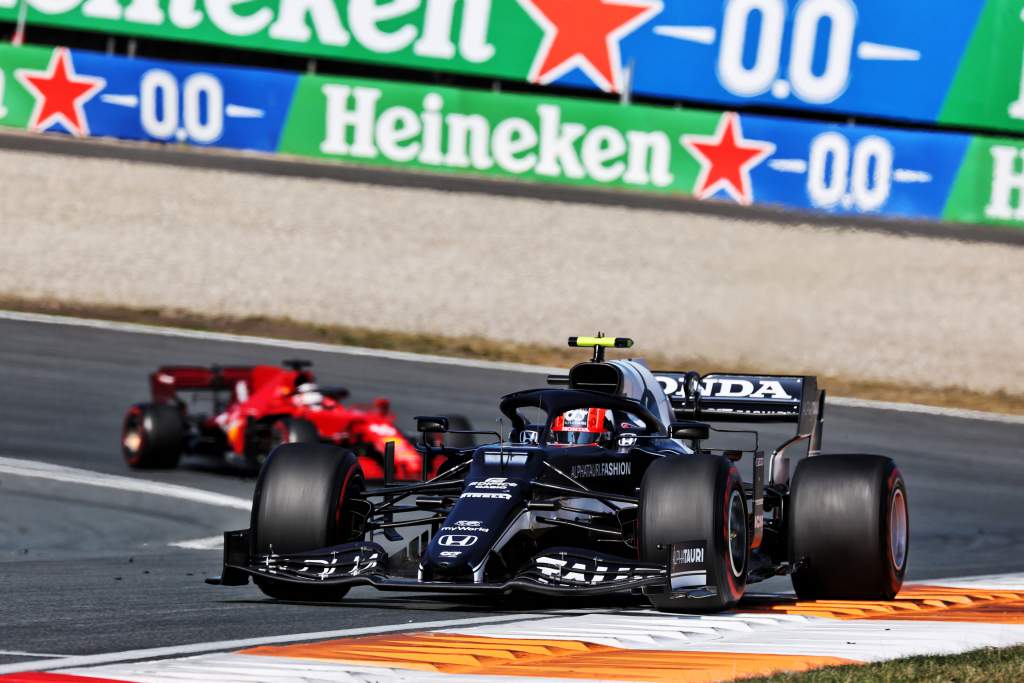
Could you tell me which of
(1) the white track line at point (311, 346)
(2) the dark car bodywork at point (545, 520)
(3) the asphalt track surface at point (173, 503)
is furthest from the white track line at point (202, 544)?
(1) the white track line at point (311, 346)

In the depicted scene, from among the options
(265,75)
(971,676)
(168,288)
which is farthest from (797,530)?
(265,75)

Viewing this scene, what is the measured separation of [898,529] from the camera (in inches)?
400

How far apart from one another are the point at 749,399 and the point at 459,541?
346 centimetres

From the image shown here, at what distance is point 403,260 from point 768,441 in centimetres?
910

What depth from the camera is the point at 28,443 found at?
17969mm

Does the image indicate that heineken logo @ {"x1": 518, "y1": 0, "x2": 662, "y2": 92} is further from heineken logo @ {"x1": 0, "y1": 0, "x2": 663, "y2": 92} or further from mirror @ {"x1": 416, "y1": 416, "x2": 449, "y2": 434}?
mirror @ {"x1": 416, "y1": 416, "x2": 449, "y2": 434}

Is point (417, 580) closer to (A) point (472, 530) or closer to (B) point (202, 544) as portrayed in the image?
(A) point (472, 530)

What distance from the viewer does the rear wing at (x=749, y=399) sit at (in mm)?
11281

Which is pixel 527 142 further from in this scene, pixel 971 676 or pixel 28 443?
pixel 971 676

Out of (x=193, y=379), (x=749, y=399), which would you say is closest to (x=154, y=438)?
(x=193, y=379)

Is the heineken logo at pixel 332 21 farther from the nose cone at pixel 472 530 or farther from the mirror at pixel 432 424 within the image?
the nose cone at pixel 472 530

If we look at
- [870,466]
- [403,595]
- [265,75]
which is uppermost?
[265,75]

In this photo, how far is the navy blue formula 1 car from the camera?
849 cm

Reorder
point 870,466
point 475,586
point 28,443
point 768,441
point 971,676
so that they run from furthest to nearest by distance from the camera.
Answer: point 768,441, point 28,443, point 870,466, point 475,586, point 971,676
